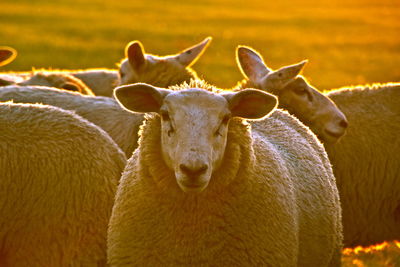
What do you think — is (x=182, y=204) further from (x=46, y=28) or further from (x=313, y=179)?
(x=46, y=28)

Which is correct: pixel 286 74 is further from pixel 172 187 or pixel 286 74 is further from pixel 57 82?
pixel 57 82

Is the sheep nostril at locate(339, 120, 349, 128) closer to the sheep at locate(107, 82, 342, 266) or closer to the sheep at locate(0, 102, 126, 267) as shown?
the sheep at locate(107, 82, 342, 266)

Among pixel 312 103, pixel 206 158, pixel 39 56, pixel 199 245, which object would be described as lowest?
pixel 199 245

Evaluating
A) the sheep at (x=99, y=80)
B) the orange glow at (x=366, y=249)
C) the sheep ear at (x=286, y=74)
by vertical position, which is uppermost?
the sheep at (x=99, y=80)

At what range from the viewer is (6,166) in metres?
5.85

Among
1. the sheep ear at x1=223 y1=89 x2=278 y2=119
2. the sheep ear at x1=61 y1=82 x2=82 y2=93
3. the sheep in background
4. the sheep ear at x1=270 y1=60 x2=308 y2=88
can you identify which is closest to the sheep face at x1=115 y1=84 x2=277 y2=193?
the sheep ear at x1=223 y1=89 x2=278 y2=119

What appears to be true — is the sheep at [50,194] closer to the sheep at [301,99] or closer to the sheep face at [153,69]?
the sheep at [301,99]

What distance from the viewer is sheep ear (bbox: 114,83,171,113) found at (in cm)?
536

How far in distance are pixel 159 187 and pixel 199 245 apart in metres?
0.44

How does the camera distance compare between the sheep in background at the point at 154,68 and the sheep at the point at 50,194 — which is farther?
the sheep in background at the point at 154,68

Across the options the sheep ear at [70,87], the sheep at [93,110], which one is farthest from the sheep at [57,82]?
the sheep at [93,110]

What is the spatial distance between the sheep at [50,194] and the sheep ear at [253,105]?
1203mm

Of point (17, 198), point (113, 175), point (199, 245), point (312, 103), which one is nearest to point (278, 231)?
point (199, 245)

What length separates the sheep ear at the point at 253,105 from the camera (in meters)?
5.39
